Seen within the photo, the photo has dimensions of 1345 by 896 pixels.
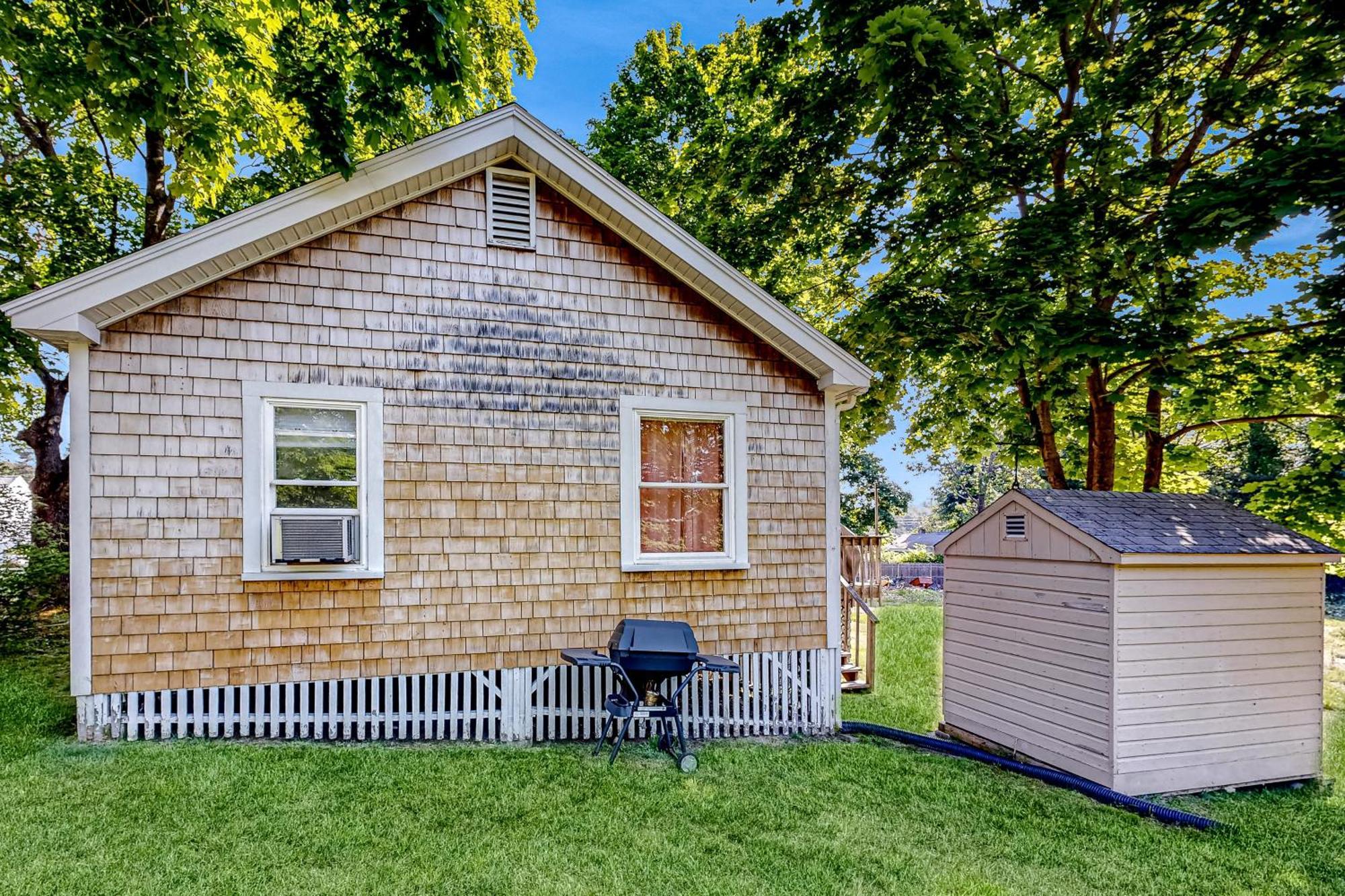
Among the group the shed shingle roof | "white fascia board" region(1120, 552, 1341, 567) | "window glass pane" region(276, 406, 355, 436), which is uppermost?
"window glass pane" region(276, 406, 355, 436)

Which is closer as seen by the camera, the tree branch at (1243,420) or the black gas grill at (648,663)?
the black gas grill at (648,663)

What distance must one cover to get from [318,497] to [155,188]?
9.65m

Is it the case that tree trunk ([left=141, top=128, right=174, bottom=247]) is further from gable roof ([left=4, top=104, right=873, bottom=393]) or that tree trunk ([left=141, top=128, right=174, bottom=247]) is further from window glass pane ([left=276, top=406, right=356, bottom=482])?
window glass pane ([left=276, top=406, right=356, bottom=482])

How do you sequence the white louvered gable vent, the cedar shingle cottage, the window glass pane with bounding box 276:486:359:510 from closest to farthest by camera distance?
the cedar shingle cottage
the window glass pane with bounding box 276:486:359:510
the white louvered gable vent

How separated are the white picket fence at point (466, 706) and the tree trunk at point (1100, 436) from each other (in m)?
4.74

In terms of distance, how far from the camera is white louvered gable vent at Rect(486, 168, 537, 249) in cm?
619

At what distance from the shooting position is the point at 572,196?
6.38 meters

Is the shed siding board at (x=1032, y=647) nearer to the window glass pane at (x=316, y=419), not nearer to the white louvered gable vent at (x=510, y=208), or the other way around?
the white louvered gable vent at (x=510, y=208)

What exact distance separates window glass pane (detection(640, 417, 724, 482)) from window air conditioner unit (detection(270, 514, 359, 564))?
2707 mm

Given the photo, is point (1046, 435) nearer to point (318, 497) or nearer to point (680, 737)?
point (680, 737)

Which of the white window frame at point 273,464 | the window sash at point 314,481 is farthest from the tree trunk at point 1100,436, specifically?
the window sash at point 314,481

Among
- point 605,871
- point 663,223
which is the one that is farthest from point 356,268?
point 605,871

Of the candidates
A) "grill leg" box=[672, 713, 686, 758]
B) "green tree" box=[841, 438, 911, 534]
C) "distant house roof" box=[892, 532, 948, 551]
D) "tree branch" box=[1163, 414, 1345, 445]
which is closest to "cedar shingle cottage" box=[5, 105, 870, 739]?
"grill leg" box=[672, 713, 686, 758]

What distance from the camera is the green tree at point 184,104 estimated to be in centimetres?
621
